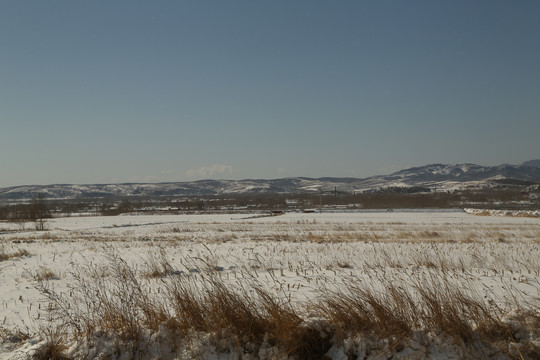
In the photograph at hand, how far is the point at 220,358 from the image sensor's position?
4555mm

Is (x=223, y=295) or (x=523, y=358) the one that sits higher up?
(x=223, y=295)

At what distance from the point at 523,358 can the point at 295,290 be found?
14.6ft

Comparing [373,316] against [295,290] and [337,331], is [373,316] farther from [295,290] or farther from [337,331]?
[295,290]

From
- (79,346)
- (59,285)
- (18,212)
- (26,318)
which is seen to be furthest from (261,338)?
(18,212)

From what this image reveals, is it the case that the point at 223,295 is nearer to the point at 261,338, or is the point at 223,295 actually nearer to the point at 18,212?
the point at 261,338

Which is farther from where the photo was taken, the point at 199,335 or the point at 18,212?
the point at 18,212

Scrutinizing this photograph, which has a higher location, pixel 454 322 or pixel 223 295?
pixel 223 295

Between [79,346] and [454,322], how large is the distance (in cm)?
521

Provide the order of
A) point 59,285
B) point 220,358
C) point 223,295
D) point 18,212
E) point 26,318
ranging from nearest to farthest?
point 220,358 < point 223,295 < point 26,318 < point 59,285 < point 18,212

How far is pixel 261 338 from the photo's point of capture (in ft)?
16.0

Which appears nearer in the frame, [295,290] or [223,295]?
[223,295]

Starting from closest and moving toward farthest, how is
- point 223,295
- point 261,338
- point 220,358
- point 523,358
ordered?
point 523,358
point 220,358
point 261,338
point 223,295

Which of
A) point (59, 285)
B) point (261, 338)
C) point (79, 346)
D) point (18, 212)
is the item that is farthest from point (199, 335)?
point (18, 212)

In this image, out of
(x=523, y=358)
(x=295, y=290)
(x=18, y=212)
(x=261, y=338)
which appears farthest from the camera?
(x=18, y=212)
